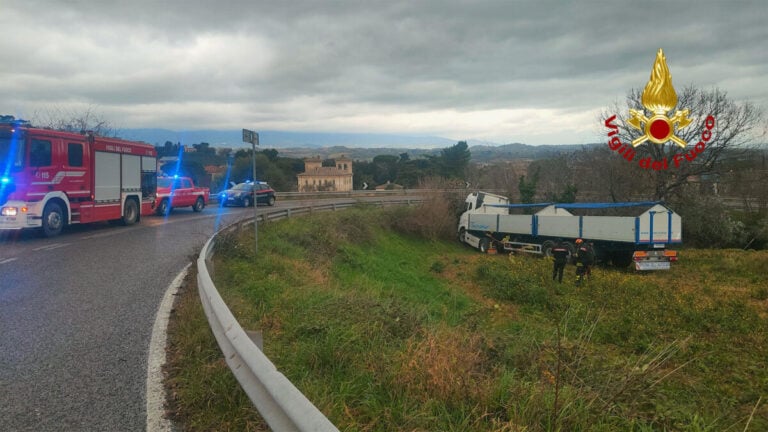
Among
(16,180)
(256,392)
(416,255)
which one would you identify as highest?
(16,180)

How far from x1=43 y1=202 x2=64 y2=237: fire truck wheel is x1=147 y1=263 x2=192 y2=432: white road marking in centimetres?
837

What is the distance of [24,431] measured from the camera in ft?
10.3

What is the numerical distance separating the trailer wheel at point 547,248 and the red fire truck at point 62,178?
1663 cm

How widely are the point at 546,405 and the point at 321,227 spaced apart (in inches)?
590

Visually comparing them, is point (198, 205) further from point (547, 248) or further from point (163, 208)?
point (547, 248)

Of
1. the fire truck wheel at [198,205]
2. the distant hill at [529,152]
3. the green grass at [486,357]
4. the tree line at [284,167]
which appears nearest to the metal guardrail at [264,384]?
the green grass at [486,357]

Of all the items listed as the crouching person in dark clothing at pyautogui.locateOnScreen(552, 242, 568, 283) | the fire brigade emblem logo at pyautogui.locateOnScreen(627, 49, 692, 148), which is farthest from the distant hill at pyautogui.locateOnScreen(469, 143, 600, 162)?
the crouching person in dark clothing at pyautogui.locateOnScreen(552, 242, 568, 283)

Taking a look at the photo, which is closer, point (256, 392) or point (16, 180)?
point (256, 392)

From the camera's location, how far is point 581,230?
20.0m

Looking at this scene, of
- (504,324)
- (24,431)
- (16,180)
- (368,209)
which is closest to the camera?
(24,431)

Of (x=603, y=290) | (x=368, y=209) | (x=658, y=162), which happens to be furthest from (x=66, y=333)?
(x=658, y=162)

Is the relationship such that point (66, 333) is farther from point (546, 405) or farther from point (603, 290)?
point (603, 290)

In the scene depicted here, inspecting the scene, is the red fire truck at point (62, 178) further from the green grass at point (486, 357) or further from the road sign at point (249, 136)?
the road sign at point (249, 136)

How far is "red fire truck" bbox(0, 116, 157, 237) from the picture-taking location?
1214cm
